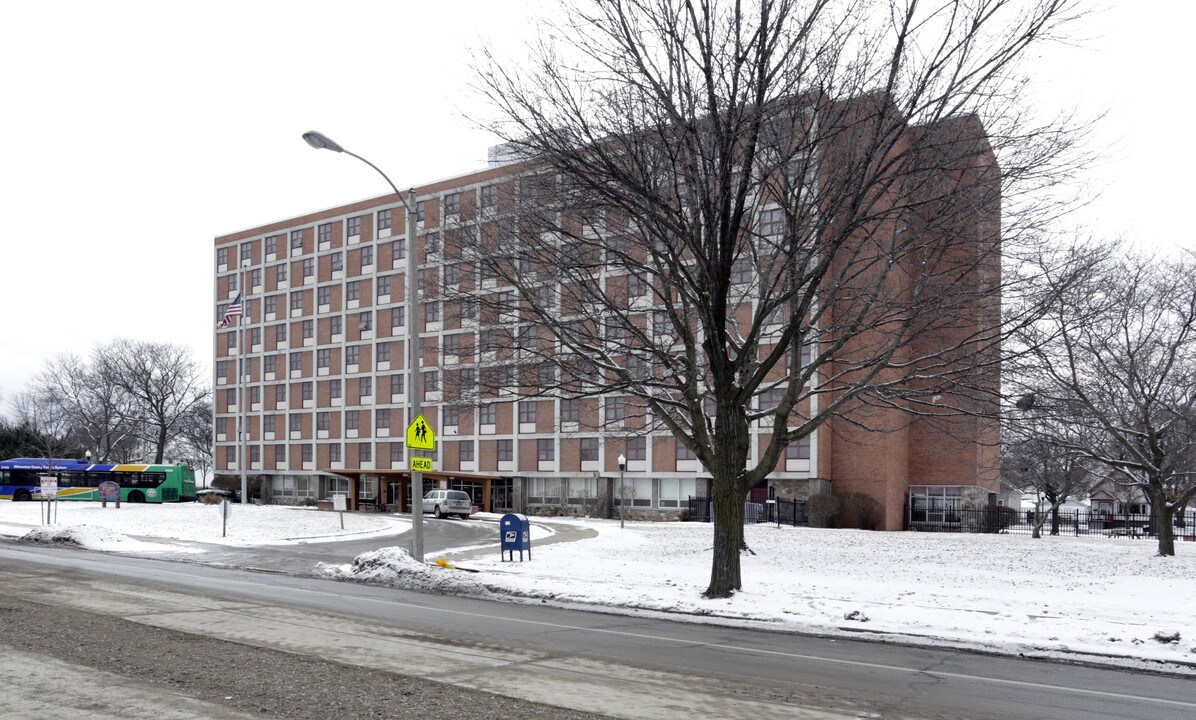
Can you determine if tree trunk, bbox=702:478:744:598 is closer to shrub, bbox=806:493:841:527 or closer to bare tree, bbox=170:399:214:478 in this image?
shrub, bbox=806:493:841:527

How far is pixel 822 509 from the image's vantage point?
157 ft

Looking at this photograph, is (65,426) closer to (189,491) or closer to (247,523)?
(189,491)

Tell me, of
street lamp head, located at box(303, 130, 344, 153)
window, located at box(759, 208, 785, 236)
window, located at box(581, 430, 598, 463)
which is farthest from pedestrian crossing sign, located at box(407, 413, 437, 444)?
window, located at box(581, 430, 598, 463)

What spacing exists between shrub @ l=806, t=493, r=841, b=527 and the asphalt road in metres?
34.2

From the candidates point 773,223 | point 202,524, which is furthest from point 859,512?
point 202,524

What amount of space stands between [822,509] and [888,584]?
30.5m

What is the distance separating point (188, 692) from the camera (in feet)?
26.0

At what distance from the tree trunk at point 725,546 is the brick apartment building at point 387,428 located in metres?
33.1

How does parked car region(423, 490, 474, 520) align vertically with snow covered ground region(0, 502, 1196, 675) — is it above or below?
below

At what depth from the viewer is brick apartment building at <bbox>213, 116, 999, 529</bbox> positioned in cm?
5338

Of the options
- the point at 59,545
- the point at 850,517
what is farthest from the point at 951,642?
the point at 850,517

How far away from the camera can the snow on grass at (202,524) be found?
32.9 m

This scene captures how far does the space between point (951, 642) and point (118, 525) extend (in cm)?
3598

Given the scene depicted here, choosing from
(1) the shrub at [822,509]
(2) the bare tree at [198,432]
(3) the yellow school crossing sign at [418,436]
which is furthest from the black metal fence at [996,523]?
(2) the bare tree at [198,432]
